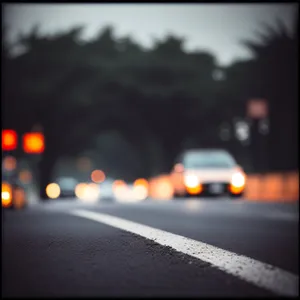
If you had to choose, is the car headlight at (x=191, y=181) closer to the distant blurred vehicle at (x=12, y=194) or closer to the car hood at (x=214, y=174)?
the car hood at (x=214, y=174)

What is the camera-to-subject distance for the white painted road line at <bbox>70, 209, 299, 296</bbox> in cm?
578

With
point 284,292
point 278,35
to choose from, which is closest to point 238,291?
point 284,292

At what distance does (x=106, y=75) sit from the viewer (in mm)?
70062

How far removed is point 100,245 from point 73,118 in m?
60.7

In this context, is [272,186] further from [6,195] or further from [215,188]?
[6,195]

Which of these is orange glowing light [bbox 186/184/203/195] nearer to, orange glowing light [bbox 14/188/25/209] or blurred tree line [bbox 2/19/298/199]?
orange glowing light [bbox 14/188/25/209]

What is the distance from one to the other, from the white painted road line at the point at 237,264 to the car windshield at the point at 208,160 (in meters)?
20.7

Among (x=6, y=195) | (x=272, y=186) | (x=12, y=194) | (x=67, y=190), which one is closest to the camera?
(x=6, y=195)

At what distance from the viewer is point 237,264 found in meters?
6.65

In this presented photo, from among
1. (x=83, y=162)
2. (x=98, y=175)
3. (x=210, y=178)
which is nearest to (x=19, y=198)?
(x=210, y=178)

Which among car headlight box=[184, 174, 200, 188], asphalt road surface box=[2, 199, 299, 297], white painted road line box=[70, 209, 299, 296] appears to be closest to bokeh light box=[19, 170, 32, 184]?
car headlight box=[184, 174, 200, 188]

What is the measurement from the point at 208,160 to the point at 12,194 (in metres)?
6.92

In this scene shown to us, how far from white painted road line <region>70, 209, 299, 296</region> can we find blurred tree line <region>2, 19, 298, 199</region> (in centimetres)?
5441

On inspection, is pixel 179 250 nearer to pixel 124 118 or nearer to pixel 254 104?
pixel 254 104
